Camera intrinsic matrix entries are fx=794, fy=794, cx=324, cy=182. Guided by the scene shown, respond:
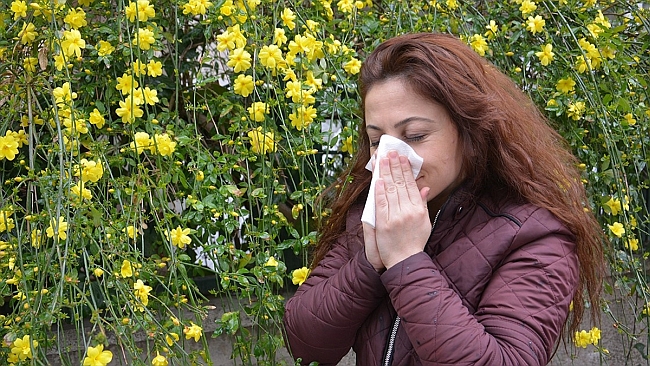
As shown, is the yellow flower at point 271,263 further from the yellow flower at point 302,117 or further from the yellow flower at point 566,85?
the yellow flower at point 566,85

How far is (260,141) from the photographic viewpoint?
1.95m

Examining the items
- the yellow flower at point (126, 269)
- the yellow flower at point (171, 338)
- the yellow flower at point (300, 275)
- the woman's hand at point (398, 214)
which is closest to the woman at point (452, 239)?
the woman's hand at point (398, 214)

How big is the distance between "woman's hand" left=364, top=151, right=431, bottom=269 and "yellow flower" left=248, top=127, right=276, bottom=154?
476 millimetres

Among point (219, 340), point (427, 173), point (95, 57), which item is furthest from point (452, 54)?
point (219, 340)

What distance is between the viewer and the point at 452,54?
5.27 ft

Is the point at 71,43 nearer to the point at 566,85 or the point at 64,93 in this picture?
the point at 64,93

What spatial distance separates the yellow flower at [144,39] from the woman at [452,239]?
56 centimetres

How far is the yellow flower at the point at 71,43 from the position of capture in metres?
1.89

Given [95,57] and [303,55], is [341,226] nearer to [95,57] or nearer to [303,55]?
[303,55]

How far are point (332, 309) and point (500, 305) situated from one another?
0.34 metres

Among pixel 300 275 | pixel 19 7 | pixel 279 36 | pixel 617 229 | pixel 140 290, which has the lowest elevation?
→ pixel 617 229

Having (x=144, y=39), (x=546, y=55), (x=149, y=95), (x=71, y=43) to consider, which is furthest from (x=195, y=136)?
(x=546, y=55)

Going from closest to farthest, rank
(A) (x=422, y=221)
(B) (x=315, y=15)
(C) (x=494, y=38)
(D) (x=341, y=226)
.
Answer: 1. (A) (x=422, y=221)
2. (D) (x=341, y=226)
3. (B) (x=315, y=15)
4. (C) (x=494, y=38)

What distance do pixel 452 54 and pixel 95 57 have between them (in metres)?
0.95
